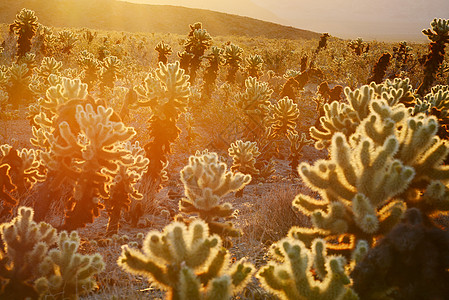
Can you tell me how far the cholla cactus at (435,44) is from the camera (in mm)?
9484

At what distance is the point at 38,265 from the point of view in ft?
9.33

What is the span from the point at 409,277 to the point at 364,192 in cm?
64

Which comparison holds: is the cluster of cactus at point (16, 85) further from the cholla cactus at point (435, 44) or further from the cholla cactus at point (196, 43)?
the cholla cactus at point (435, 44)

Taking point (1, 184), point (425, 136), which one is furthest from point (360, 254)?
point (1, 184)

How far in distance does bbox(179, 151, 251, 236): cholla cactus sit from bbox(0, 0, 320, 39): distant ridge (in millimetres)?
55225


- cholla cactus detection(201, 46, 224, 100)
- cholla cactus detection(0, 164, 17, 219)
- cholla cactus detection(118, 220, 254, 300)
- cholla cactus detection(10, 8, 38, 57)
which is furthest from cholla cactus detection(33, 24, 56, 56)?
cholla cactus detection(118, 220, 254, 300)

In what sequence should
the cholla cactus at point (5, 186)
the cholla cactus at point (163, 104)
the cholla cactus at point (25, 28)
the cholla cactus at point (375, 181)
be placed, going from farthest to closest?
the cholla cactus at point (25, 28) → the cholla cactus at point (163, 104) → the cholla cactus at point (5, 186) → the cholla cactus at point (375, 181)

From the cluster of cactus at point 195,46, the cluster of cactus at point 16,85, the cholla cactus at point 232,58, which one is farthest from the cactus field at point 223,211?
the cholla cactus at point 232,58

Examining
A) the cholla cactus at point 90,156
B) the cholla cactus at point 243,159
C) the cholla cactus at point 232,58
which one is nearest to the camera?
the cholla cactus at point 90,156

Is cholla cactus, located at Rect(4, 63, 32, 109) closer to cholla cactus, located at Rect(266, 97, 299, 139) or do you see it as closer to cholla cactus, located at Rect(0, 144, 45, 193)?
cholla cactus, located at Rect(0, 144, 45, 193)

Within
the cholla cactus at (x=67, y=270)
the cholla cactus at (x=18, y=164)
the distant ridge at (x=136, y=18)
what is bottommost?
the cholla cactus at (x=67, y=270)

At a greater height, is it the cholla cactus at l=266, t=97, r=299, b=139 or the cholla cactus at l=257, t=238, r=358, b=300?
the cholla cactus at l=266, t=97, r=299, b=139

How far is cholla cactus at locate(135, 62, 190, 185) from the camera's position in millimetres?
5898

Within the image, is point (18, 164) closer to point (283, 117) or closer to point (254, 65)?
point (283, 117)
